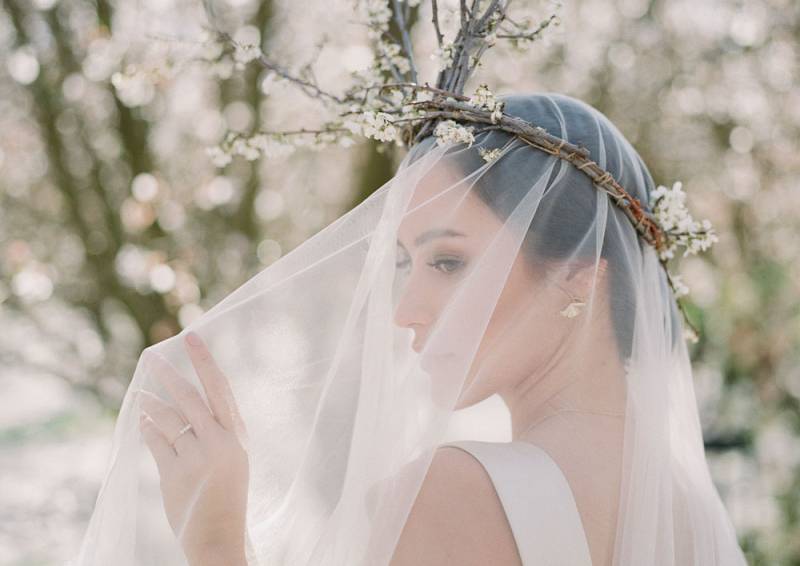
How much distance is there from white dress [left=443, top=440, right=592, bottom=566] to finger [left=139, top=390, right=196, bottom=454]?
38 centimetres

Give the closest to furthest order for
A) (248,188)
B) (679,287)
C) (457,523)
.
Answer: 1. (457,523)
2. (679,287)
3. (248,188)

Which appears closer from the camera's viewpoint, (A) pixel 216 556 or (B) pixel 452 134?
(A) pixel 216 556

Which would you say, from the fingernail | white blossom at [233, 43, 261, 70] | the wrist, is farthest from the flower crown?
the wrist

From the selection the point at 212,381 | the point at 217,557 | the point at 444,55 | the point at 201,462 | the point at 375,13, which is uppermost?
the point at 375,13

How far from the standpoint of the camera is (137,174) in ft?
A: 17.3

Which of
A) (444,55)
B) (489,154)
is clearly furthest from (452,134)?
(444,55)

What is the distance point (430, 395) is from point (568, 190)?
44cm

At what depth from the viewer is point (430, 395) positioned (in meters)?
1.37

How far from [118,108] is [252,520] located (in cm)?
425

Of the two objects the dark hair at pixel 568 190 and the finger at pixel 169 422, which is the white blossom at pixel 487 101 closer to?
the dark hair at pixel 568 190

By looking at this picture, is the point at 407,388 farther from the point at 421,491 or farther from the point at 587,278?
the point at 587,278

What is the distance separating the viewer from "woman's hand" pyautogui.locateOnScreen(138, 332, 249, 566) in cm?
126

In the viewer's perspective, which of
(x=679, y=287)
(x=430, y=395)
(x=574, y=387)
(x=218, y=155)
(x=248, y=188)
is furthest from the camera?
(x=248, y=188)

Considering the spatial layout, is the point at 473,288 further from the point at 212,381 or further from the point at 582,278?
the point at 212,381
